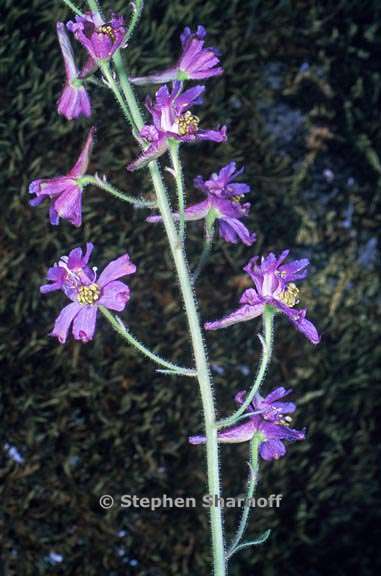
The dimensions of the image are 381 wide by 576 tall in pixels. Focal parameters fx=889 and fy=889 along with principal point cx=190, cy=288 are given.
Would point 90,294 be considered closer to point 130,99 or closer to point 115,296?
point 115,296

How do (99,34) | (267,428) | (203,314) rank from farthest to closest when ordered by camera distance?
1. (203,314)
2. (267,428)
3. (99,34)

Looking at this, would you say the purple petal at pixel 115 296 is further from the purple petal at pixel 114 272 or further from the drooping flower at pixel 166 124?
the drooping flower at pixel 166 124

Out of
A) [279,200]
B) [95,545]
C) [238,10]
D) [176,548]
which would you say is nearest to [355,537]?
[176,548]

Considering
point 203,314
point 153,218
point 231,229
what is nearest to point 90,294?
point 153,218

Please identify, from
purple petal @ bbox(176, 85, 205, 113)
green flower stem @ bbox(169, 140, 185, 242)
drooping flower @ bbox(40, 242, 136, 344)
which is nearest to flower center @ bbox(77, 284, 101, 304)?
drooping flower @ bbox(40, 242, 136, 344)

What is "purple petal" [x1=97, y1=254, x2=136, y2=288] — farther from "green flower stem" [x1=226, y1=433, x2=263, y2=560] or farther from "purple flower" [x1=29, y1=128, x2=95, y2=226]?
"green flower stem" [x1=226, y1=433, x2=263, y2=560]

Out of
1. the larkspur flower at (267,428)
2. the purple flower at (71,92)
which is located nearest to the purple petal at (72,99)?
the purple flower at (71,92)

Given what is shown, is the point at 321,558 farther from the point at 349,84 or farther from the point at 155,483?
the point at 349,84
